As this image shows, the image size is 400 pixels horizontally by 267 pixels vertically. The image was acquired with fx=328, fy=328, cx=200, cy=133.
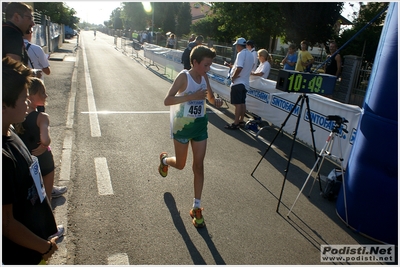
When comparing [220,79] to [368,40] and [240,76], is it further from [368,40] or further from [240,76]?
[368,40]

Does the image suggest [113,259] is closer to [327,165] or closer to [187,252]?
[187,252]

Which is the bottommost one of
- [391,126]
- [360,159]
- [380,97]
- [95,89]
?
[95,89]

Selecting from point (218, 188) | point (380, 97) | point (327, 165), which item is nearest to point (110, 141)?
point (218, 188)

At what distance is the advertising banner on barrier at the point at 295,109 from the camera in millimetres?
5539

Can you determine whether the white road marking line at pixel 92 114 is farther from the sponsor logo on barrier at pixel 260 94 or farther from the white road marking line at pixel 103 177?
the sponsor logo on barrier at pixel 260 94

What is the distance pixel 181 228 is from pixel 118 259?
2.66 ft

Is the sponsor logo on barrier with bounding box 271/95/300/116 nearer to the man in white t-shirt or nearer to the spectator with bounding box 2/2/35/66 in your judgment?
the man in white t-shirt

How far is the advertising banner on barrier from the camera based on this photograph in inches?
218

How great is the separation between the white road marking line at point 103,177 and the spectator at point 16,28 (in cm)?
181

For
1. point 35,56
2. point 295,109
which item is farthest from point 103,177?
point 295,109

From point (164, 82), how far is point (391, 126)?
11.8 metres

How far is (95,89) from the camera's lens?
11562 mm

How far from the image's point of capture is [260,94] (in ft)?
Result: 26.6

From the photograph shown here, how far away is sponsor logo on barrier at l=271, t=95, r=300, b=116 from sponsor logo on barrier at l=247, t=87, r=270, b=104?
25 centimetres
